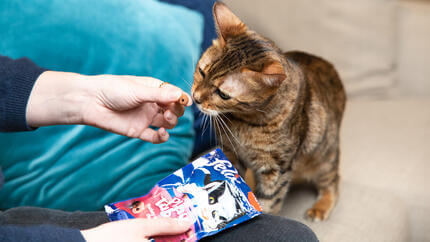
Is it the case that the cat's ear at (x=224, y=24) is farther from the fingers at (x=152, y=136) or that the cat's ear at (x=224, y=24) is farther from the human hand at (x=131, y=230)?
the human hand at (x=131, y=230)

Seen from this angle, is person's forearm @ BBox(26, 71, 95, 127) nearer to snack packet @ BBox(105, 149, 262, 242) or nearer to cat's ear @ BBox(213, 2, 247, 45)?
snack packet @ BBox(105, 149, 262, 242)

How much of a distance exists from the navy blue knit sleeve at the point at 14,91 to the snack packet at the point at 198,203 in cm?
30

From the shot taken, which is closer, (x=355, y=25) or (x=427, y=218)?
A: (x=427, y=218)

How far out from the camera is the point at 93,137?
108 centimetres

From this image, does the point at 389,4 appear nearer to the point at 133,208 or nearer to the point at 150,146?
the point at 150,146

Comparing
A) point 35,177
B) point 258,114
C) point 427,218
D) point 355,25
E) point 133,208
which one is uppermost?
point 355,25

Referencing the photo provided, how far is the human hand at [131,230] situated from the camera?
686mm

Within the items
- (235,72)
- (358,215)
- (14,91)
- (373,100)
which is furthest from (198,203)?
(373,100)

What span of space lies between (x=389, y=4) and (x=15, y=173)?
168 cm

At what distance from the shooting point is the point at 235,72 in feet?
3.09

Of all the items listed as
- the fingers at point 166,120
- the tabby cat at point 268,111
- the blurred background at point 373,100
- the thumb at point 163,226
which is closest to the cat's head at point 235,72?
the tabby cat at point 268,111

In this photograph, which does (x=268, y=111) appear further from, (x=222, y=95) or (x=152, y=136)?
(x=152, y=136)

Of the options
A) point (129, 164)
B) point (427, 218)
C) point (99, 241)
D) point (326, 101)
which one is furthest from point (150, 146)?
point (427, 218)

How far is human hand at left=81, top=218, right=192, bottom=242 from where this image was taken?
0.69 metres
